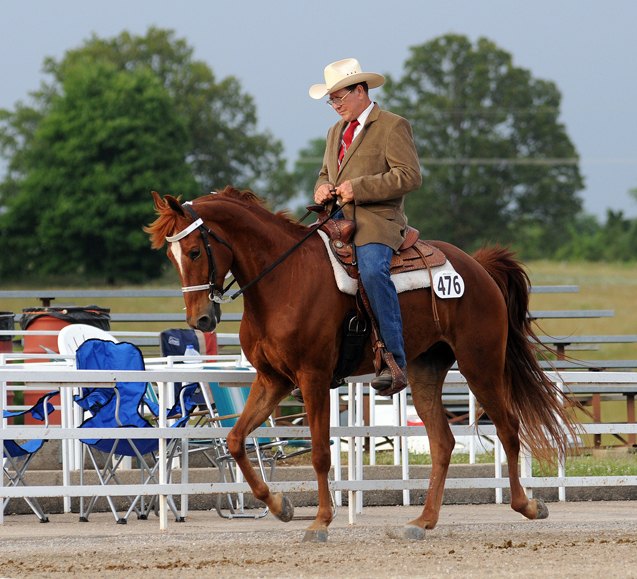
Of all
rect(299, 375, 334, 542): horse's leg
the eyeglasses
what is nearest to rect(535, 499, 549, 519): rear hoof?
rect(299, 375, 334, 542): horse's leg

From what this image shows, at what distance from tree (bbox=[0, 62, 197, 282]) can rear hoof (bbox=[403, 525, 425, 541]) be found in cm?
5333

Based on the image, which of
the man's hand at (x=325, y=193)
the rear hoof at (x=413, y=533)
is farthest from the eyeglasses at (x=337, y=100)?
the rear hoof at (x=413, y=533)

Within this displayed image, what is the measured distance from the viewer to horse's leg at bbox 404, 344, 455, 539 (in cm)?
866

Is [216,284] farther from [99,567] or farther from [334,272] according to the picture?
[99,567]

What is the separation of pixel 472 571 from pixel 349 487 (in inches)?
112

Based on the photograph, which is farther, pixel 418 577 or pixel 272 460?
pixel 272 460

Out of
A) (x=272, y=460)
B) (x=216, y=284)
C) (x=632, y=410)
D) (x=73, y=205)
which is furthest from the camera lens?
(x=73, y=205)

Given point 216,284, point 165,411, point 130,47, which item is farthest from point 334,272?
point 130,47

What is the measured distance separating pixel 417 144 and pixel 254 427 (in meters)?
64.2

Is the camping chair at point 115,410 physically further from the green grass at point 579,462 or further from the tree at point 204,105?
the tree at point 204,105

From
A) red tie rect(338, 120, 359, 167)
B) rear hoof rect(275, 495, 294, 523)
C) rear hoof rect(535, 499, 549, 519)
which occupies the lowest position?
rear hoof rect(535, 499, 549, 519)

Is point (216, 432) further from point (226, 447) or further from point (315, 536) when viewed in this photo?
point (226, 447)

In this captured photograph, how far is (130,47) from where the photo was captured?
234 feet

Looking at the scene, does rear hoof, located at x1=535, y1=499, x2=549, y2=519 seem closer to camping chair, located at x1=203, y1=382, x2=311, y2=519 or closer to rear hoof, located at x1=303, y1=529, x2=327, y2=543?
rear hoof, located at x1=303, y1=529, x2=327, y2=543
